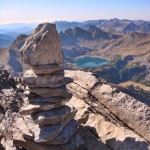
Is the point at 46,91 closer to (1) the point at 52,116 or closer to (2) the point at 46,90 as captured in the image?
(2) the point at 46,90

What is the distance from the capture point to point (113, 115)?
20.2 m

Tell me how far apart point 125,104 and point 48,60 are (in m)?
6.90

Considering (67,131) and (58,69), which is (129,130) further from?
(58,69)

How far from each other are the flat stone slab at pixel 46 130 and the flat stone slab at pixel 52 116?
0.23m

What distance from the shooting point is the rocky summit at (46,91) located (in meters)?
15.6

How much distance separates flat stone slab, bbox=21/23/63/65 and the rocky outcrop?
5.05 metres

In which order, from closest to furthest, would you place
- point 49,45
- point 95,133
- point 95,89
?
point 49,45 → point 95,133 → point 95,89

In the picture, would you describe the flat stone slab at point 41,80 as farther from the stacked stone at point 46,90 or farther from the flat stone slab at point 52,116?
the flat stone slab at point 52,116

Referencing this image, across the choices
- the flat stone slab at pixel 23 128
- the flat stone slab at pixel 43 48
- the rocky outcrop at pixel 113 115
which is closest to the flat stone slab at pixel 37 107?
the flat stone slab at pixel 23 128

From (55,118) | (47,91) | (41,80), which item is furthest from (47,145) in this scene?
(41,80)

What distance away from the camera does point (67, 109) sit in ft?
54.7

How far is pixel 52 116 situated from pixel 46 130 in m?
0.75

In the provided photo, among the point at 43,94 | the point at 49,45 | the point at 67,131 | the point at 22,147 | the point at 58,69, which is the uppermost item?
the point at 49,45

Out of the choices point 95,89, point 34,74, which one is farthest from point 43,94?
point 95,89
